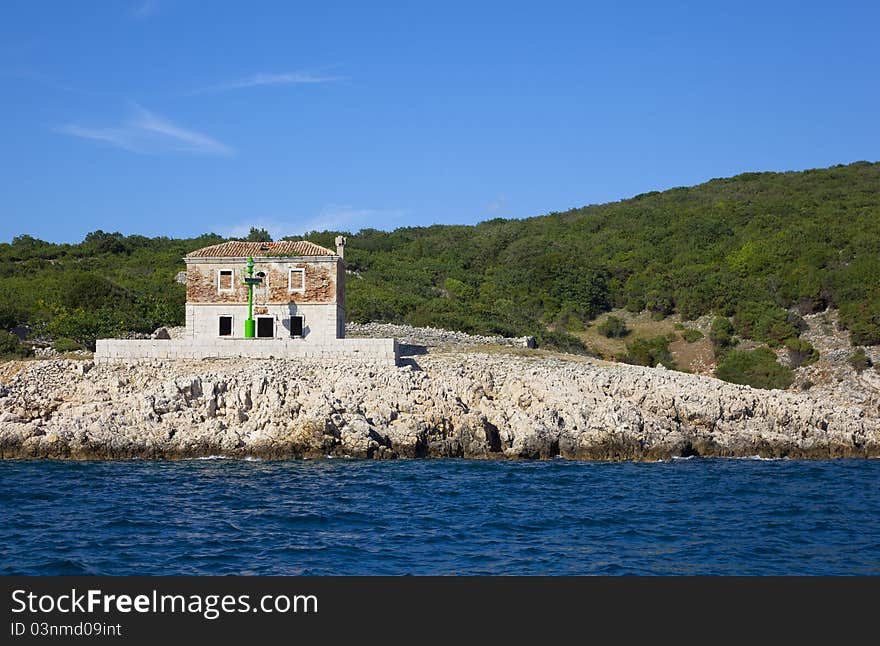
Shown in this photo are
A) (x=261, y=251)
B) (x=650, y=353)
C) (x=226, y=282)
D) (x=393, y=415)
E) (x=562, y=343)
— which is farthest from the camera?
(x=650, y=353)

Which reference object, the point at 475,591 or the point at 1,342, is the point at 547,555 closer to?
the point at 475,591

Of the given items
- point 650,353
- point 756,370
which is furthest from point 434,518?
point 650,353

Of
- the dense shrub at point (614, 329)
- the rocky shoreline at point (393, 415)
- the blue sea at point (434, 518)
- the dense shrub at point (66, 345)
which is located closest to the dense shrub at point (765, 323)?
the dense shrub at point (614, 329)

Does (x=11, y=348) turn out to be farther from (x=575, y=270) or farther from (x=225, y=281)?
(x=575, y=270)

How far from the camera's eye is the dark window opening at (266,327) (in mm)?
37000

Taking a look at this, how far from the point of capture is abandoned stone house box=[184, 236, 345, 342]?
36.8m

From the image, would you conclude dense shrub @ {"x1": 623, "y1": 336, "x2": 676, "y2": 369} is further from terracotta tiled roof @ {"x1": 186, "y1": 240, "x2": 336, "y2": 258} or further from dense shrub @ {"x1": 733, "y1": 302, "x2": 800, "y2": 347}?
terracotta tiled roof @ {"x1": 186, "y1": 240, "x2": 336, "y2": 258}

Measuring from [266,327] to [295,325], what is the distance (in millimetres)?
1066

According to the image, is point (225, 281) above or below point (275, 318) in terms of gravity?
above

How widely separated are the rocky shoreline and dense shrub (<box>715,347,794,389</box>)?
42.7 ft

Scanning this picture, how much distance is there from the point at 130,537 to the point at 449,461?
12006mm

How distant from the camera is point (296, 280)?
121 ft

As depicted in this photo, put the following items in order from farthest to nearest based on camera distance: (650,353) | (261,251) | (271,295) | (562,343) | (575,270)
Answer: (575,270), (650,353), (562,343), (261,251), (271,295)

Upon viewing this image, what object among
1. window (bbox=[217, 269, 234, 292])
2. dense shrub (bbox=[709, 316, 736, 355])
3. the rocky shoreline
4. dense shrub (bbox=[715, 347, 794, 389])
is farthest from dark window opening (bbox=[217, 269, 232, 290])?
dense shrub (bbox=[709, 316, 736, 355])
